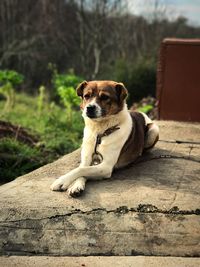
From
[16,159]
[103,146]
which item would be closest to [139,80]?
[16,159]

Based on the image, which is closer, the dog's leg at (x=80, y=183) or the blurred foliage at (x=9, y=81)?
the dog's leg at (x=80, y=183)

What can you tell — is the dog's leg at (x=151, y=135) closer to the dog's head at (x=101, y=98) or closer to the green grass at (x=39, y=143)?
the dog's head at (x=101, y=98)

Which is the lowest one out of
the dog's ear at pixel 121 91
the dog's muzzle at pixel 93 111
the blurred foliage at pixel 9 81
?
the blurred foliage at pixel 9 81

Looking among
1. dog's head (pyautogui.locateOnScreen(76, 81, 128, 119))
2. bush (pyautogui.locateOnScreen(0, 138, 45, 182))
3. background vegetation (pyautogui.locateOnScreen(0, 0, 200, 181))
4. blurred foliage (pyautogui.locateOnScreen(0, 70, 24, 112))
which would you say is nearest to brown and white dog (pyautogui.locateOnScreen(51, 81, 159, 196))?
dog's head (pyautogui.locateOnScreen(76, 81, 128, 119))

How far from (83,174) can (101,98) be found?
32.0 inches

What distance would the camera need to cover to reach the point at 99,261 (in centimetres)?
463

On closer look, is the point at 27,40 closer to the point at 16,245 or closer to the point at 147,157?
the point at 147,157

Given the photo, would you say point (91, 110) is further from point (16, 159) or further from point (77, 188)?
point (16, 159)

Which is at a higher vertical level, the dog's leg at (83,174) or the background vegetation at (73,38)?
the dog's leg at (83,174)

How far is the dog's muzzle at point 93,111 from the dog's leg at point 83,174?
520 millimetres

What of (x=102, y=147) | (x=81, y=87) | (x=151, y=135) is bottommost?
(x=151, y=135)

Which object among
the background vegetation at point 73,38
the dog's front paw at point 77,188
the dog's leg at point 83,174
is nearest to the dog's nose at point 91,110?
the dog's leg at point 83,174

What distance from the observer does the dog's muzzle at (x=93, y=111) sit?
223 inches

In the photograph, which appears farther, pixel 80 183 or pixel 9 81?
pixel 9 81
